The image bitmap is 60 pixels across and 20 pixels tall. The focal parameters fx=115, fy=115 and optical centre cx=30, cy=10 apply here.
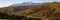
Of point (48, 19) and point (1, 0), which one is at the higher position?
point (1, 0)

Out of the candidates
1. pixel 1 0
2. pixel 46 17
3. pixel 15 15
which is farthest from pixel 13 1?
pixel 46 17

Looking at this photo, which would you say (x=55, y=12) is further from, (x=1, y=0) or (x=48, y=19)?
(x=1, y=0)

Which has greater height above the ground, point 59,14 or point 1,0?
point 1,0

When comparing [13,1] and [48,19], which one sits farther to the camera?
[13,1]

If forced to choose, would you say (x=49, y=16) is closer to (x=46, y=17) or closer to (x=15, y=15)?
(x=46, y=17)

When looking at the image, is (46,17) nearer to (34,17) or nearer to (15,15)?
(34,17)

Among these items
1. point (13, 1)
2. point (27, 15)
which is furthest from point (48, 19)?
point (13, 1)

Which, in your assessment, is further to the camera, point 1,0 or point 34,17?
point 1,0
